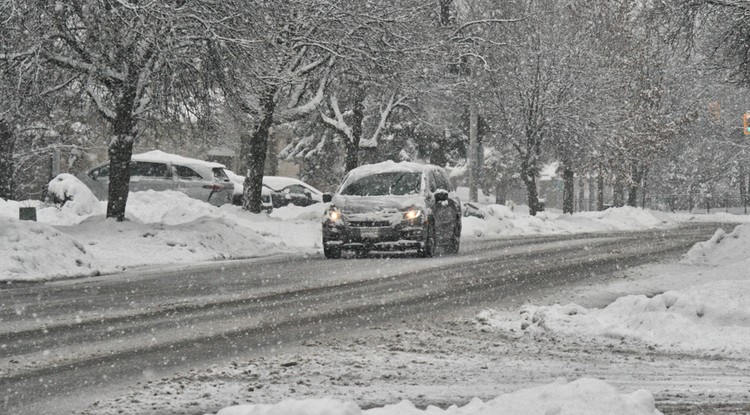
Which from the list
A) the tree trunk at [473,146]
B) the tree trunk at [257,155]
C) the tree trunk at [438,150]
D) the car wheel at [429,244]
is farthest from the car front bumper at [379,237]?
the tree trunk at [438,150]

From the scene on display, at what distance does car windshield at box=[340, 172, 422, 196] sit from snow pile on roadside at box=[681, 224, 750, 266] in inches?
206

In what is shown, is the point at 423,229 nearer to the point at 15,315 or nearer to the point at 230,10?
the point at 230,10

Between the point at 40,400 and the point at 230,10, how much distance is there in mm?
12153

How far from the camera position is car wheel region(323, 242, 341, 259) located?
18516 mm

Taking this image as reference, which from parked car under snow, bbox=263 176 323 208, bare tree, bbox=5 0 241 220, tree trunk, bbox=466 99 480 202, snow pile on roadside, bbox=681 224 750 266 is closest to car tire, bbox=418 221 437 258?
snow pile on roadside, bbox=681 224 750 266

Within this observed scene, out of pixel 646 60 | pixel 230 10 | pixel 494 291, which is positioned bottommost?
pixel 494 291

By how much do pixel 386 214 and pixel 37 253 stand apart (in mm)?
6236

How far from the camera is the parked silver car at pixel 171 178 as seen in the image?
30.0m

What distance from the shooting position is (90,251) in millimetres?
16688

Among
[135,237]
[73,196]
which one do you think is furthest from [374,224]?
[73,196]

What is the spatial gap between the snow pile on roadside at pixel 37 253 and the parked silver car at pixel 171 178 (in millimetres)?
14077

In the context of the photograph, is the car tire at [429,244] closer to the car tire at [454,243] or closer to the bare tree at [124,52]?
the car tire at [454,243]

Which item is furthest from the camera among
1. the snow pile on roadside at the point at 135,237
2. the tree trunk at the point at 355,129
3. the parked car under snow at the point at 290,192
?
the parked car under snow at the point at 290,192

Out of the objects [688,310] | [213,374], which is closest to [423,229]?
[688,310]
